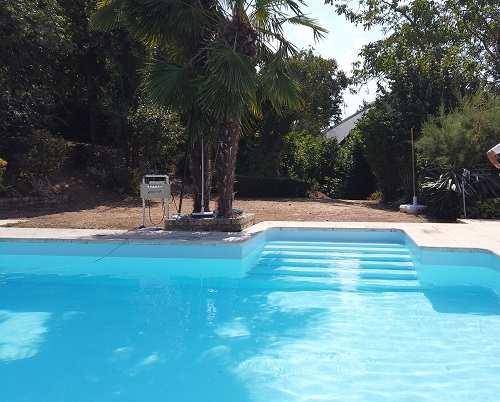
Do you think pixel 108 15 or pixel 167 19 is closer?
pixel 167 19

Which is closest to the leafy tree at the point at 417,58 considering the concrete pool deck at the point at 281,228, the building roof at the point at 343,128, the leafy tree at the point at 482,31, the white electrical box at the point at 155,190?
the leafy tree at the point at 482,31

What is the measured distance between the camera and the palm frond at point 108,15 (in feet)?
30.9

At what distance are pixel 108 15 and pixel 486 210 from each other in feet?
30.7

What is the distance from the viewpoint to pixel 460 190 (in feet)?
36.5

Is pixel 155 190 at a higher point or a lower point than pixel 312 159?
lower

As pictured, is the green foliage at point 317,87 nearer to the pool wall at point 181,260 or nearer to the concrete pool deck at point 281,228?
the concrete pool deck at point 281,228

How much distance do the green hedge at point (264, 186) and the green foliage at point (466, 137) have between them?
722 cm

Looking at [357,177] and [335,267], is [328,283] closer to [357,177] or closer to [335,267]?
[335,267]

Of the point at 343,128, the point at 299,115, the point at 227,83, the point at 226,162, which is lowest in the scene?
the point at 226,162

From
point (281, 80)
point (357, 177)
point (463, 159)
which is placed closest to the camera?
point (281, 80)

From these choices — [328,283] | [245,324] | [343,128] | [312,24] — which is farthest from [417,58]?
[343,128]

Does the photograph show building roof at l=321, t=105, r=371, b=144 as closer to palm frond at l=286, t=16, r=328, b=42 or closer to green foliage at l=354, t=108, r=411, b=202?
green foliage at l=354, t=108, r=411, b=202

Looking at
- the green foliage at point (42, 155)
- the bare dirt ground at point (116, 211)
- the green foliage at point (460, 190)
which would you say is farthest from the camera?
the green foliage at point (42, 155)

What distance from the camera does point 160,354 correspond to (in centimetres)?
425
